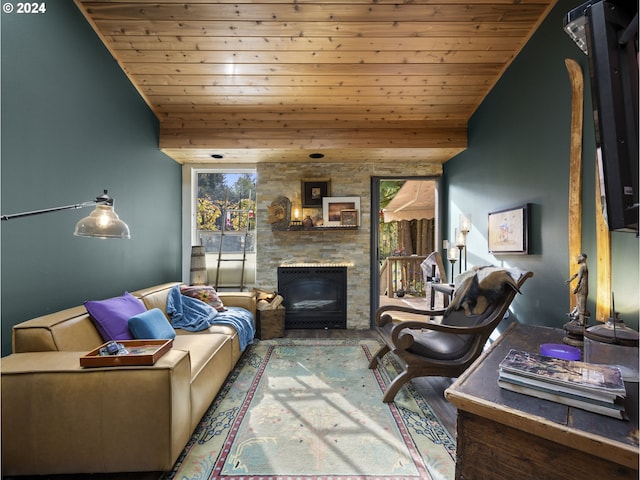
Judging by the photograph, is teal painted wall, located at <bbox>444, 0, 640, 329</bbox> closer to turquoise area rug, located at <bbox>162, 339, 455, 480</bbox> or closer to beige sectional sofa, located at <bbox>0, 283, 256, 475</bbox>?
turquoise area rug, located at <bbox>162, 339, 455, 480</bbox>

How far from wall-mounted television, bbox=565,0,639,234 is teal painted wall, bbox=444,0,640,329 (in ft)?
3.64

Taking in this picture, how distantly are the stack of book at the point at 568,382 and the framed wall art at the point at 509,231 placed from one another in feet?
5.82

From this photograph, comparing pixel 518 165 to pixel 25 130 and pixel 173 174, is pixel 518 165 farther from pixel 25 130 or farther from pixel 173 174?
pixel 173 174

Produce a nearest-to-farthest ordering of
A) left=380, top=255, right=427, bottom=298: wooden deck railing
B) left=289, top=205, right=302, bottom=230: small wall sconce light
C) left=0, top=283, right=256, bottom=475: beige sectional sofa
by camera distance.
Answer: left=0, top=283, right=256, bottom=475: beige sectional sofa < left=289, top=205, right=302, bottom=230: small wall sconce light < left=380, top=255, right=427, bottom=298: wooden deck railing

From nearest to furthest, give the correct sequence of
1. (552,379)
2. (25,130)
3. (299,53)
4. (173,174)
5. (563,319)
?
(552,379) < (25,130) < (563,319) < (299,53) < (173,174)

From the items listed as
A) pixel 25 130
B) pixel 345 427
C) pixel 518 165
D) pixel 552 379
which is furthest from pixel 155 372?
pixel 518 165

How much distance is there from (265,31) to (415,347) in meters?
2.90

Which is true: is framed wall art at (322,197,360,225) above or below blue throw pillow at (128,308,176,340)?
above

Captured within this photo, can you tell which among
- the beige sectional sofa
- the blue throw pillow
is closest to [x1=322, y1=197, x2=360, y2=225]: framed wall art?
the blue throw pillow

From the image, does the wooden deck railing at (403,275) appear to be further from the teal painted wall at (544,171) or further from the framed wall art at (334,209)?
the teal painted wall at (544,171)

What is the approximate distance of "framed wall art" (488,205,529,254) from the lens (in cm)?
251

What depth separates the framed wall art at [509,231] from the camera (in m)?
2.51

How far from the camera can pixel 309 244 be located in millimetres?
4383

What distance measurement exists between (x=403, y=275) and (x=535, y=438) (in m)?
6.31
